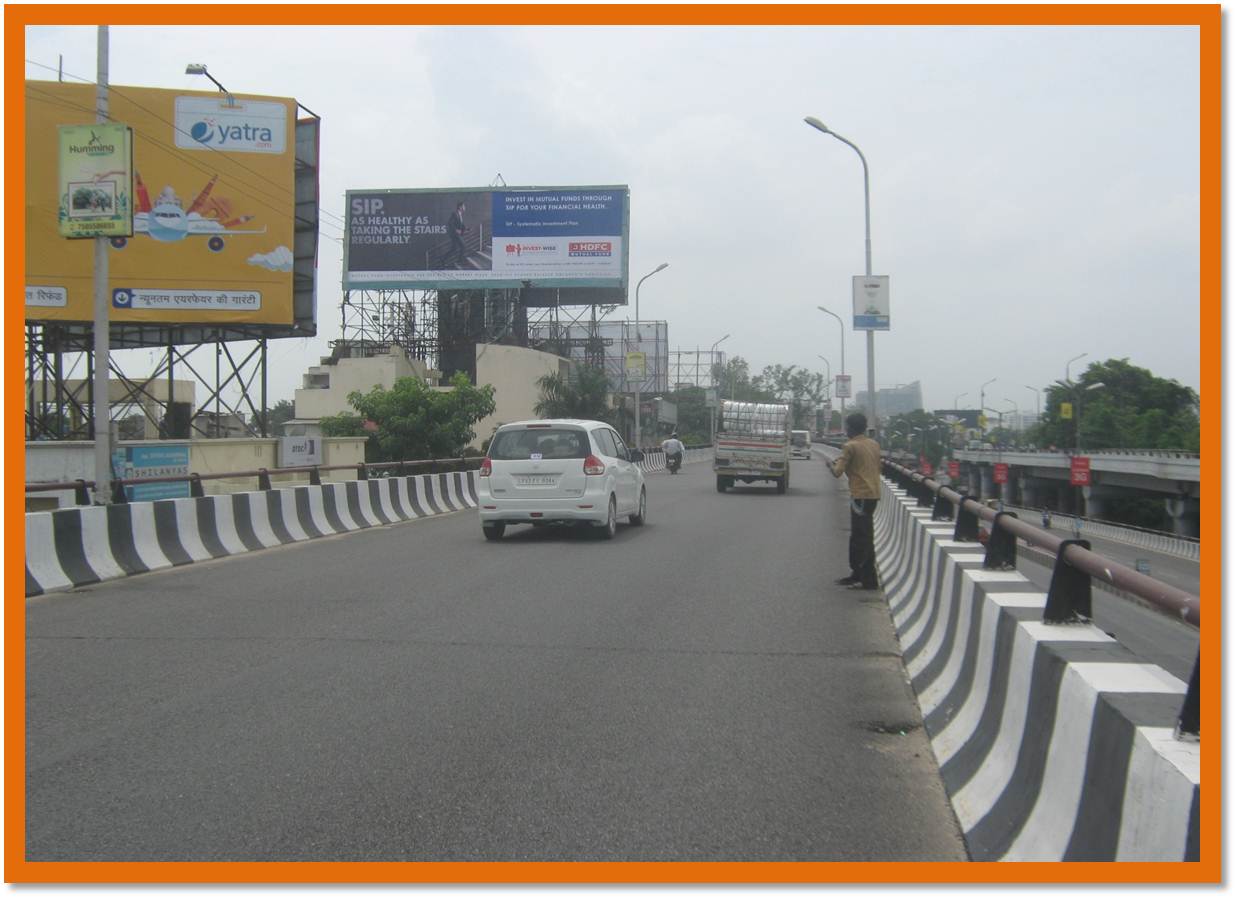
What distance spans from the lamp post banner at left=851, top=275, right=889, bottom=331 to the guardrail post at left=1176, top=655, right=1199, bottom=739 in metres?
21.4

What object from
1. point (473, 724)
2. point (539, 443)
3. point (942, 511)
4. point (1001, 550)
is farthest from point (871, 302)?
point (473, 724)

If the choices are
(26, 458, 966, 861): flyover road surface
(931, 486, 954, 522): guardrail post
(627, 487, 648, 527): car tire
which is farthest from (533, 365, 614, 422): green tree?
(931, 486, 954, 522): guardrail post

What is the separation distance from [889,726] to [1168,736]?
288 cm

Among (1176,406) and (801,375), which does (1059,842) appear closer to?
(1176,406)

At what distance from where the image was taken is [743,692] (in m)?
6.37

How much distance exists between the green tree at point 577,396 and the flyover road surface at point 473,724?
38051 millimetres

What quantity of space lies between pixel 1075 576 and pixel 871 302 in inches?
789

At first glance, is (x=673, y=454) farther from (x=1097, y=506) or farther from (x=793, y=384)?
(x=793, y=384)

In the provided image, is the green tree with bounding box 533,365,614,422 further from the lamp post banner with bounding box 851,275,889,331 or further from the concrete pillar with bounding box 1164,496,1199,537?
the concrete pillar with bounding box 1164,496,1199,537

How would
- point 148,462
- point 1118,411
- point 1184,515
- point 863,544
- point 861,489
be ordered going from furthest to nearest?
point 1118,411 < point 1184,515 < point 148,462 < point 863,544 < point 861,489

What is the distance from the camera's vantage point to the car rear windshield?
49.1 ft

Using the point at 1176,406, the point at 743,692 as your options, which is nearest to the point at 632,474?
the point at 743,692

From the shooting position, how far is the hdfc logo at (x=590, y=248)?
4425 cm

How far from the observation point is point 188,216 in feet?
97.7
